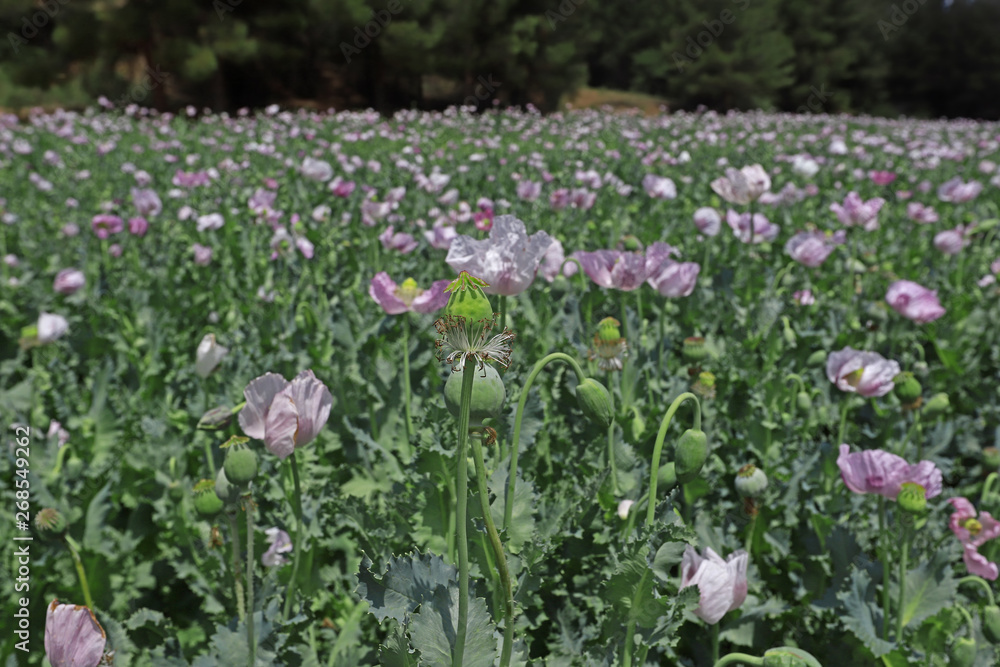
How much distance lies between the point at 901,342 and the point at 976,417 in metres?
0.40

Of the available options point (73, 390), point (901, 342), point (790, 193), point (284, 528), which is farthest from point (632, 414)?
point (790, 193)

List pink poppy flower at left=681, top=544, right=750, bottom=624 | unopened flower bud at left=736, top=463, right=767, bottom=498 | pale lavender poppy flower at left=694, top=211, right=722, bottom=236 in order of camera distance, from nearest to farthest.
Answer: pink poppy flower at left=681, top=544, right=750, bottom=624 < unopened flower bud at left=736, top=463, right=767, bottom=498 < pale lavender poppy flower at left=694, top=211, right=722, bottom=236

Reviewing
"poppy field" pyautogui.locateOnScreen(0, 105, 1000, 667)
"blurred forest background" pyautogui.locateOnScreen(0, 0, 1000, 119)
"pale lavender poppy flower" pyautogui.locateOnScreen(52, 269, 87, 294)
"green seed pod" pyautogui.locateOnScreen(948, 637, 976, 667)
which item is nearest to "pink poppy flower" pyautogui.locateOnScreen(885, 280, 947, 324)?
"poppy field" pyautogui.locateOnScreen(0, 105, 1000, 667)

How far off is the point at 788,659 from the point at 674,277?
1.15 m

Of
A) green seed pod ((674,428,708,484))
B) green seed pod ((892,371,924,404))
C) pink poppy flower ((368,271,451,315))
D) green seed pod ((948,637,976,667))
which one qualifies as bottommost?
green seed pod ((948,637,976,667))

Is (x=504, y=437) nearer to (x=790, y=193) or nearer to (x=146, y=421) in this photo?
(x=146, y=421)

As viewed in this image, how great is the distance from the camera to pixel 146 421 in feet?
6.17

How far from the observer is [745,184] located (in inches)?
103

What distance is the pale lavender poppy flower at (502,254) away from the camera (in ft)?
3.42

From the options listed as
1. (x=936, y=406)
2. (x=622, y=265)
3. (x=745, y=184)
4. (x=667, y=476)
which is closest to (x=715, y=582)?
(x=667, y=476)

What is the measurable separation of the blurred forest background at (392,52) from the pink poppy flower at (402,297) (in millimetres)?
11735

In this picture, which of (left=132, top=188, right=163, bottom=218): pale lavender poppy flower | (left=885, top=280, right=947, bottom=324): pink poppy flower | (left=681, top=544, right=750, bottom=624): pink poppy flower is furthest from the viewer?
(left=132, top=188, right=163, bottom=218): pale lavender poppy flower

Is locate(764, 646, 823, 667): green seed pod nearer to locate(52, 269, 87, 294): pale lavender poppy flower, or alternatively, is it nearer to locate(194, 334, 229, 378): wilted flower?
locate(194, 334, 229, 378): wilted flower

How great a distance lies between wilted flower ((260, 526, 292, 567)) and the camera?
4.54ft
